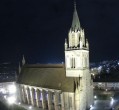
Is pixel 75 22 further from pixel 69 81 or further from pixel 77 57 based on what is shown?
pixel 69 81

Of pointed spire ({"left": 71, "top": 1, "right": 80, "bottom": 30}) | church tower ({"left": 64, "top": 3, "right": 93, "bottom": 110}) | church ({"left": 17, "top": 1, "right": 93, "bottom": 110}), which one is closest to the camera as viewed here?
church ({"left": 17, "top": 1, "right": 93, "bottom": 110})

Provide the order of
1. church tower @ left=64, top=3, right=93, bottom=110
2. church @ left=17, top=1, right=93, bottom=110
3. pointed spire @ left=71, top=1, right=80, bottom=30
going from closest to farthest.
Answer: church @ left=17, top=1, right=93, bottom=110 → church tower @ left=64, top=3, right=93, bottom=110 → pointed spire @ left=71, top=1, right=80, bottom=30

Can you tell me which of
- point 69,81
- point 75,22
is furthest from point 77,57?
point 75,22

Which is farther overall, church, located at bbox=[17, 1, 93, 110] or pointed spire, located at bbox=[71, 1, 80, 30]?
pointed spire, located at bbox=[71, 1, 80, 30]

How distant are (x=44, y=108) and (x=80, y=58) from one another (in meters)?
18.4

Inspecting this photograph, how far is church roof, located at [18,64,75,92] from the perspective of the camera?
220 feet

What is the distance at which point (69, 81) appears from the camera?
67000 mm

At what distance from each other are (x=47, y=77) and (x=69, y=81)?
9.08 metres

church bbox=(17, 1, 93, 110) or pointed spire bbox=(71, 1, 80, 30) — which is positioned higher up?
pointed spire bbox=(71, 1, 80, 30)

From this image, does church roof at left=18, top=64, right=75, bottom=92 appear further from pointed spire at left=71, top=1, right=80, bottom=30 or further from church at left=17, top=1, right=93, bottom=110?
pointed spire at left=71, top=1, right=80, bottom=30

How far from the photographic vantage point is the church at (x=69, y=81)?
65.2 meters

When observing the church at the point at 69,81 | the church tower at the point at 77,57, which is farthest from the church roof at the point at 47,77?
the church tower at the point at 77,57

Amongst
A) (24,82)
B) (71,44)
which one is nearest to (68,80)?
(71,44)

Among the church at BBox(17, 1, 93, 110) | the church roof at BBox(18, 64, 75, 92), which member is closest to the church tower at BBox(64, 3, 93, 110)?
the church at BBox(17, 1, 93, 110)
